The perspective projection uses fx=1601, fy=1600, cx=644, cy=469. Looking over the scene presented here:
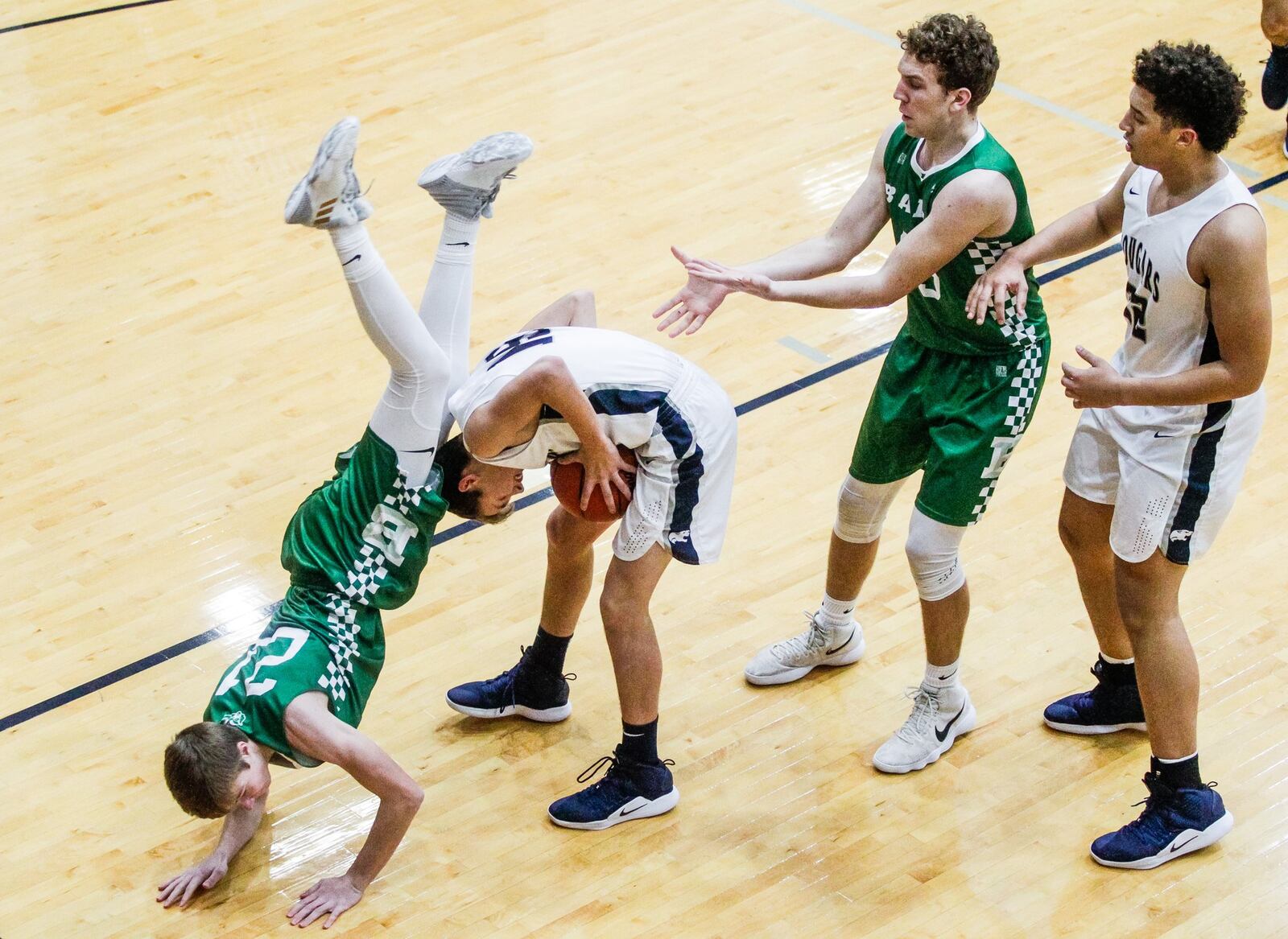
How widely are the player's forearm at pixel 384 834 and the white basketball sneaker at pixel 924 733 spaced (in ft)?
3.54

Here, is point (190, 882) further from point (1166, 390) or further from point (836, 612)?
point (1166, 390)

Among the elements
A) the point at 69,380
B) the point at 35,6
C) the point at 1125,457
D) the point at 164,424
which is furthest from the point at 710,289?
the point at 35,6

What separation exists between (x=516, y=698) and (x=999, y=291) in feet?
4.86

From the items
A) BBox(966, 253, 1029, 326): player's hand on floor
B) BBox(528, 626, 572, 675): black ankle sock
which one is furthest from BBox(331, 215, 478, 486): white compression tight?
BBox(966, 253, 1029, 326): player's hand on floor

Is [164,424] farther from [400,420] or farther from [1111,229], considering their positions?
[1111,229]

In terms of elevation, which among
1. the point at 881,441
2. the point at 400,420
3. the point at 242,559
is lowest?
the point at 242,559

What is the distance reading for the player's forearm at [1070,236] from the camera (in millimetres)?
3275

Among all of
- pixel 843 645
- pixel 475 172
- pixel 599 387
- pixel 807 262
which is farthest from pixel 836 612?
pixel 475 172

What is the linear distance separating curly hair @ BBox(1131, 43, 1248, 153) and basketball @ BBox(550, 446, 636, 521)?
1.25 meters

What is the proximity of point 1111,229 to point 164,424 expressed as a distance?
292 cm

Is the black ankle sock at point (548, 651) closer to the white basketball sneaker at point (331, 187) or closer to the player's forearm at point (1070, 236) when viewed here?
the white basketball sneaker at point (331, 187)

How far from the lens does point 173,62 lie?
23.5ft

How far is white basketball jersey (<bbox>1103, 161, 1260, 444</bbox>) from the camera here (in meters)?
3.00

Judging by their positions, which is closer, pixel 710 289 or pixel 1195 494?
pixel 1195 494
